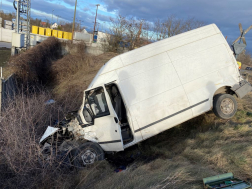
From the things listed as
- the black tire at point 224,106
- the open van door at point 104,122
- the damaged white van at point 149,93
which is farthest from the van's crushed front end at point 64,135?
the black tire at point 224,106

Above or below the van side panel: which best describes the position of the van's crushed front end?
below

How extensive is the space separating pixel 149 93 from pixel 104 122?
4.77 ft

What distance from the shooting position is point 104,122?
5699 millimetres

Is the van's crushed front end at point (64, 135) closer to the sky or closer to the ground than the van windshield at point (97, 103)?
closer to the ground

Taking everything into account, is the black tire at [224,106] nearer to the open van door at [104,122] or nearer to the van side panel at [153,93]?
the van side panel at [153,93]

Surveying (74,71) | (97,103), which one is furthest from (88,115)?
(74,71)

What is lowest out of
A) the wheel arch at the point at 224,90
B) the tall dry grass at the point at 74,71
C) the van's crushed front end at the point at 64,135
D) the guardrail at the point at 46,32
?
the van's crushed front end at the point at 64,135

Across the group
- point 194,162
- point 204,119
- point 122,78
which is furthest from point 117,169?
point 204,119

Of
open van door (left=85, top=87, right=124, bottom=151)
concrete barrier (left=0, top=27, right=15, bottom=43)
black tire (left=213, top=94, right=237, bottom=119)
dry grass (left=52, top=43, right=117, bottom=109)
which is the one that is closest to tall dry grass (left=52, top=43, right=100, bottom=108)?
dry grass (left=52, top=43, right=117, bottom=109)

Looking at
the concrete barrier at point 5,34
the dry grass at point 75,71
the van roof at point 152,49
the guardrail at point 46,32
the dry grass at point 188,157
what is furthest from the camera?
the concrete barrier at point 5,34

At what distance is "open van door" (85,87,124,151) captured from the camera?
560cm

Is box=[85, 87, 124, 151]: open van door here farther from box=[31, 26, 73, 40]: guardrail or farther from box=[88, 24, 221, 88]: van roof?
box=[31, 26, 73, 40]: guardrail

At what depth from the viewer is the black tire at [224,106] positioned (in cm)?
654

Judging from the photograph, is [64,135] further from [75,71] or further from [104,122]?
[75,71]
